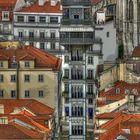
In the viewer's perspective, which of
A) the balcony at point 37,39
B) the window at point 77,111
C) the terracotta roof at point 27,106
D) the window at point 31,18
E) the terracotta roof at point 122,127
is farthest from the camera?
the window at point 31,18

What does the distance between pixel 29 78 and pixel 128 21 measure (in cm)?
6271

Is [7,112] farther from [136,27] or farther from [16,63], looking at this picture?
[136,27]

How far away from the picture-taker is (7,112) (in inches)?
3819

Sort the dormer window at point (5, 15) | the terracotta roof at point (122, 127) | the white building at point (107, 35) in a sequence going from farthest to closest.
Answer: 1. the dormer window at point (5, 15)
2. the white building at point (107, 35)
3. the terracotta roof at point (122, 127)

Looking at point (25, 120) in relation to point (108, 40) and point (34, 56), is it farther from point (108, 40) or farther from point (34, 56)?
point (108, 40)

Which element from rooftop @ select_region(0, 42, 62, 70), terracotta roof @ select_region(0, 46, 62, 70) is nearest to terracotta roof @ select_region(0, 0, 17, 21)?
rooftop @ select_region(0, 42, 62, 70)

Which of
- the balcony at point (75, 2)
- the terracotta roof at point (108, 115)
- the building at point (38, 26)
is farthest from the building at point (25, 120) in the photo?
the building at point (38, 26)

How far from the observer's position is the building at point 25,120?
82.1 meters

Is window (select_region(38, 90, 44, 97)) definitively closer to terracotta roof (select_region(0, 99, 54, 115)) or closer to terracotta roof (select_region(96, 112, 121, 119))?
terracotta roof (select_region(0, 99, 54, 115))

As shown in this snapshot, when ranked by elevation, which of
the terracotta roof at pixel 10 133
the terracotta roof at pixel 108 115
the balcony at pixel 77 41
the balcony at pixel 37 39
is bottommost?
the terracotta roof at pixel 108 115

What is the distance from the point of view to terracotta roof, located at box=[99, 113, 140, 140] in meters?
82.6

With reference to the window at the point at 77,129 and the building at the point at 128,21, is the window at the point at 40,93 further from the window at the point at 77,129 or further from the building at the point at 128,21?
the building at the point at 128,21

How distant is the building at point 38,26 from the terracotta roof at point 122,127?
1808 inches

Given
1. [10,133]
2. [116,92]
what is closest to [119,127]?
[10,133]
